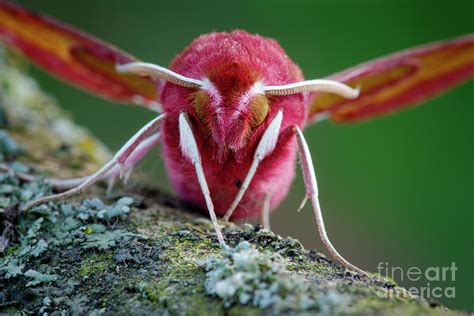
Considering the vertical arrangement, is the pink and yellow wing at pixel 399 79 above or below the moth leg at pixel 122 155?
above

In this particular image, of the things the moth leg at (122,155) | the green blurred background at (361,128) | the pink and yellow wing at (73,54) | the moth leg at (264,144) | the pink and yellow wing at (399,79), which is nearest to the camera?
the moth leg at (264,144)

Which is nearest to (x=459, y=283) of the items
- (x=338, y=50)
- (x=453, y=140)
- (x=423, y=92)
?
(x=453, y=140)

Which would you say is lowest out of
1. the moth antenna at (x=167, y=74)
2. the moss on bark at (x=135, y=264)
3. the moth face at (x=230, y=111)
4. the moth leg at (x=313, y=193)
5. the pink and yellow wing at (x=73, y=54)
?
the moss on bark at (x=135, y=264)

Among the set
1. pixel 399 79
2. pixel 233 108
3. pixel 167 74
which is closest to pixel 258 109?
pixel 233 108

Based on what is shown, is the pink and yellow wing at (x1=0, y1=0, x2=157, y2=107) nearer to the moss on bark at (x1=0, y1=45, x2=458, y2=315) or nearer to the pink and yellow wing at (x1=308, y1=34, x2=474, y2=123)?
the moss on bark at (x1=0, y1=45, x2=458, y2=315)

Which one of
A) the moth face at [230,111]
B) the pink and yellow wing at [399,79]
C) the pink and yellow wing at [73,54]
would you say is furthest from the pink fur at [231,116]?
the pink and yellow wing at [73,54]

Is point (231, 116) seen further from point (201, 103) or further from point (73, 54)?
point (73, 54)

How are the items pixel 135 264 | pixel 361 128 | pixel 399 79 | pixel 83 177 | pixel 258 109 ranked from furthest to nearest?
pixel 361 128
pixel 399 79
pixel 83 177
pixel 258 109
pixel 135 264

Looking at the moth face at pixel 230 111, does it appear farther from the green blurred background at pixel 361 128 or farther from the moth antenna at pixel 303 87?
the green blurred background at pixel 361 128

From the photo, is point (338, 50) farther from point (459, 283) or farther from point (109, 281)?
point (109, 281)
